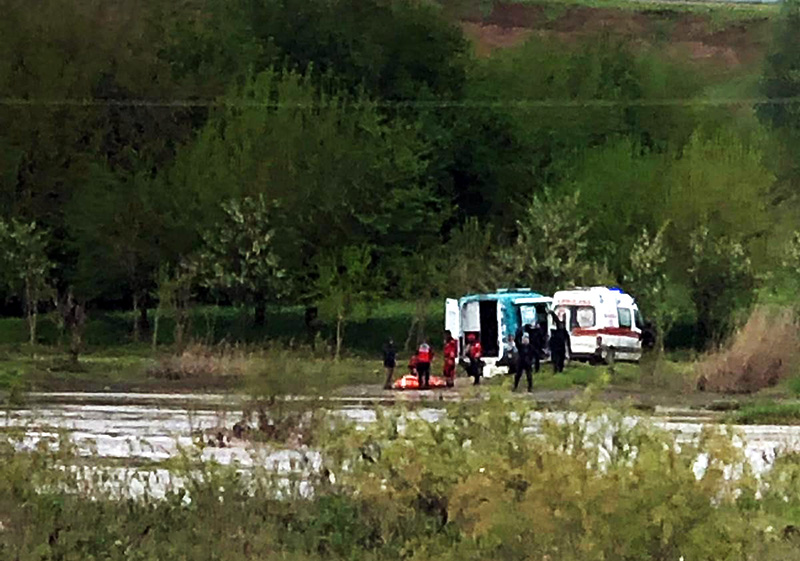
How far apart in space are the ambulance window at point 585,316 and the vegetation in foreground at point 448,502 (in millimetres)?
31111

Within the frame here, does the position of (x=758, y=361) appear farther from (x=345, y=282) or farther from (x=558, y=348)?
(x=345, y=282)

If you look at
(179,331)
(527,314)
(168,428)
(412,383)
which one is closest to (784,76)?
(527,314)

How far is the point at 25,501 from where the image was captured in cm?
1155

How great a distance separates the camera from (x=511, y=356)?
34.2 meters

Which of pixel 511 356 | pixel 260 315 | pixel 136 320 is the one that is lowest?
pixel 136 320

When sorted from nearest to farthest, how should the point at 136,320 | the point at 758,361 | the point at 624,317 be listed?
the point at 758,361 → the point at 624,317 → the point at 136,320

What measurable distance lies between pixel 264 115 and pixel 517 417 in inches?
1755

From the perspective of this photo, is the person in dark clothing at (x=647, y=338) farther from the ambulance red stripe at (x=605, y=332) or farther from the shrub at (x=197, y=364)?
the shrub at (x=197, y=364)

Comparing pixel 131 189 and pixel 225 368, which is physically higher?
pixel 131 189

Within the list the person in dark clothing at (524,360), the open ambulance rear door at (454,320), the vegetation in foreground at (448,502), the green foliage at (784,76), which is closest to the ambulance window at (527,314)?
the open ambulance rear door at (454,320)

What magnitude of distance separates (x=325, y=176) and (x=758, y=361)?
2229 centimetres

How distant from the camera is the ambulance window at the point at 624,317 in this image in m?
43.1

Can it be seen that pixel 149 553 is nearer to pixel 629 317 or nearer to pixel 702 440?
pixel 702 440

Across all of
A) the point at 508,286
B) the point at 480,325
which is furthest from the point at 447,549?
the point at 508,286
